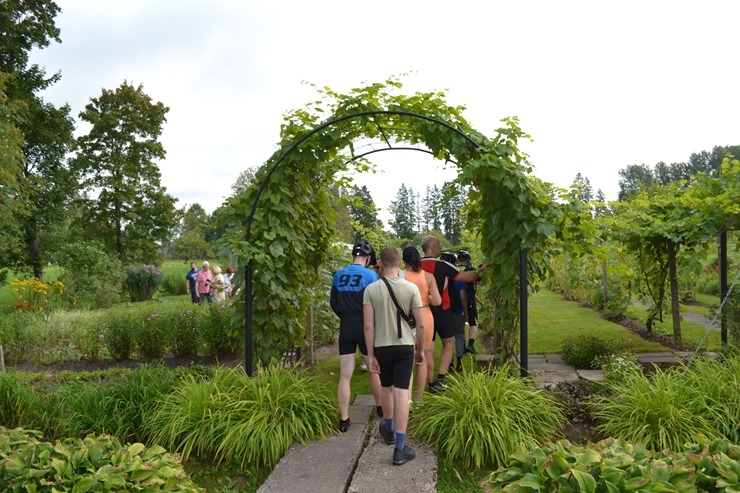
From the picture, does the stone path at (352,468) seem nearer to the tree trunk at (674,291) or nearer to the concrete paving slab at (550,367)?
the concrete paving slab at (550,367)

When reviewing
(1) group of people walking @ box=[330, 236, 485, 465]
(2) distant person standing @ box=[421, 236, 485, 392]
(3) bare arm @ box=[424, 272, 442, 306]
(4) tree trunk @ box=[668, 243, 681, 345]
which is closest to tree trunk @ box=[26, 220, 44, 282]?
→ (1) group of people walking @ box=[330, 236, 485, 465]

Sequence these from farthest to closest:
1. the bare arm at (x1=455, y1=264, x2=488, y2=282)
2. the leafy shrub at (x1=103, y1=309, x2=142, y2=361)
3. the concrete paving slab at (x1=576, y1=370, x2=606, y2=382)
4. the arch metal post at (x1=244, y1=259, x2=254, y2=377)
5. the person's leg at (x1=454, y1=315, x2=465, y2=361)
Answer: the leafy shrub at (x1=103, y1=309, x2=142, y2=361)
the person's leg at (x1=454, y1=315, x2=465, y2=361)
the concrete paving slab at (x1=576, y1=370, x2=606, y2=382)
the bare arm at (x1=455, y1=264, x2=488, y2=282)
the arch metal post at (x1=244, y1=259, x2=254, y2=377)

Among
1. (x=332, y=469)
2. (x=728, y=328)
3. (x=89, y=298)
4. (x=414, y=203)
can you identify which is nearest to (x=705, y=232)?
(x=728, y=328)

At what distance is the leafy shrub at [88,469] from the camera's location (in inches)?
97.4

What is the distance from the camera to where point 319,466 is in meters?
3.96

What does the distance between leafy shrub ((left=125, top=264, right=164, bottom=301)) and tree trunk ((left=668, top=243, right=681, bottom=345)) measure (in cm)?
1613

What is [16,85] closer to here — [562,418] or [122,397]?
[122,397]

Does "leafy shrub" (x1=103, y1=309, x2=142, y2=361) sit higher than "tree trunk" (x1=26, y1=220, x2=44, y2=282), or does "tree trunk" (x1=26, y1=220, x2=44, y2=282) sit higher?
"tree trunk" (x1=26, y1=220, x2=44, y2=282)

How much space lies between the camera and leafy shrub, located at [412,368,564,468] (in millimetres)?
3951

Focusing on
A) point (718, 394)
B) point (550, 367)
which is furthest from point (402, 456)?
point (550, 367)

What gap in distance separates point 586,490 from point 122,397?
3.97m

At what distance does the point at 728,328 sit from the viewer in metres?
6.17

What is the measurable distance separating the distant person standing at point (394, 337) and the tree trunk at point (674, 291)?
5534mm

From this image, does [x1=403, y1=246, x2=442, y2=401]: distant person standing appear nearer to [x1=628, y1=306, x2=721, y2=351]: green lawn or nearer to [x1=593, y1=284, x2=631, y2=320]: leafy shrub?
[x1=628, y1=306, x2=721, y2=351]: green lawn
